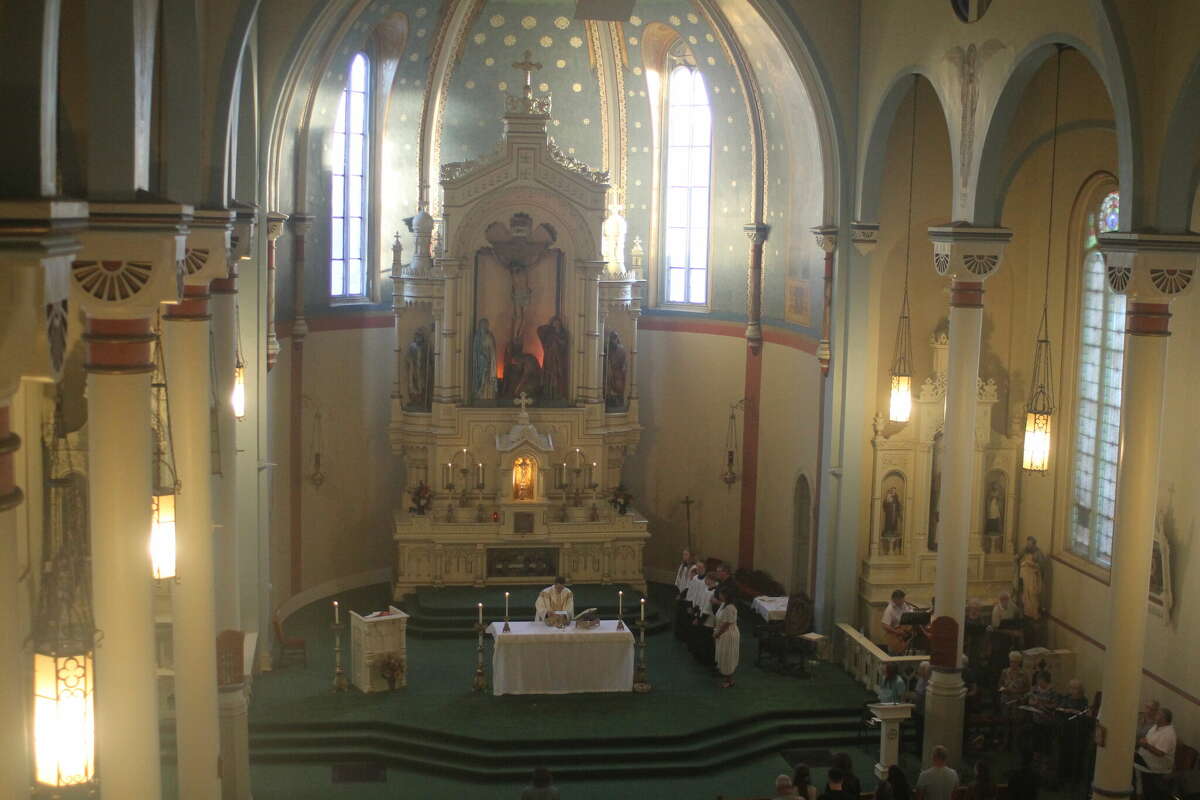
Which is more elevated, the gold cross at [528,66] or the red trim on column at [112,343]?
the gold cross at [528,66]

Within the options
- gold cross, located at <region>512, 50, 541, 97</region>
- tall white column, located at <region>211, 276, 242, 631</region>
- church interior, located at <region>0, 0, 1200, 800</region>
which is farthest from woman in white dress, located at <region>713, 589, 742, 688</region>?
gold cross, located at <region>512, 50, 541, 97</region>

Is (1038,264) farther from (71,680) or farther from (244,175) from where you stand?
(71,680)

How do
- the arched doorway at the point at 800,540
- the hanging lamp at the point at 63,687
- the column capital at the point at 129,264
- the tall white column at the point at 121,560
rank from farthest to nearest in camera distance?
the arched doorway at the point at 800,540 < the tall white column at the point at 121,560 < the column capital at the point at 129,264 < the hanging lamp at the point at 63,687

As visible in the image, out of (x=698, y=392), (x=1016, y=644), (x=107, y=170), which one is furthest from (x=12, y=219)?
(x=698, y=392)

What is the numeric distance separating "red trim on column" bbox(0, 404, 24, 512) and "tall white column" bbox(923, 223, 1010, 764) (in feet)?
40.0

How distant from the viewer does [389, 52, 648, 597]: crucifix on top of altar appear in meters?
24.0

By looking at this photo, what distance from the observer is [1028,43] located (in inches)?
628

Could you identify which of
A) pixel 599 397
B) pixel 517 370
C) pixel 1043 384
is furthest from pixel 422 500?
pixel 1043 384

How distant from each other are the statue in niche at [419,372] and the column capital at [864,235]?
7.60 m

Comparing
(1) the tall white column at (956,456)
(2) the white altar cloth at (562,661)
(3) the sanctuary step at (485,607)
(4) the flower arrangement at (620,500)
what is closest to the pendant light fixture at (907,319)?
(1) the tall white column at (956,456)

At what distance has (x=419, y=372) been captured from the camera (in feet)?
81.4

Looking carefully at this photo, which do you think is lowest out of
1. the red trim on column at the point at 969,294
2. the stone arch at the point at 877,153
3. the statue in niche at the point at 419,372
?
the statue in niche at the point at 419,372

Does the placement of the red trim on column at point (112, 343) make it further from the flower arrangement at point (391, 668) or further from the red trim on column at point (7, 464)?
the flower arrangement at point (391, 668)

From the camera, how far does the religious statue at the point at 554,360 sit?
81.2 feet
